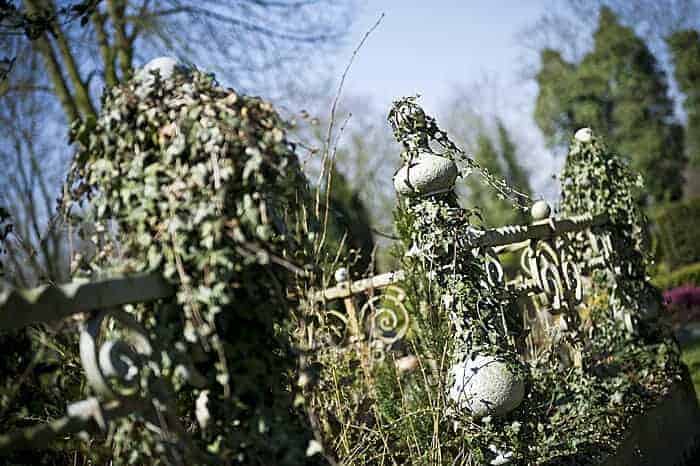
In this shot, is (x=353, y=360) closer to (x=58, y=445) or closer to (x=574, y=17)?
(x=58, y=445)

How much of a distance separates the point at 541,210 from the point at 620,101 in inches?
868

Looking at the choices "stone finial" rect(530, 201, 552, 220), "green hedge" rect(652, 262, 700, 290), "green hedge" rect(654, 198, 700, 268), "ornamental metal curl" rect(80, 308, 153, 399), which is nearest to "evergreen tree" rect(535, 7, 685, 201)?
"green hedge" rect(654, 198, 700, 268)

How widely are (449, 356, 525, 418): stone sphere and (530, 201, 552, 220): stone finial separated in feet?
4.89

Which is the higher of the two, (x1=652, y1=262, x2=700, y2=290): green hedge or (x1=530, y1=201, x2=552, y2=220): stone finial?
(x1=530, y1=201, x2=552, y2=220): stone finial

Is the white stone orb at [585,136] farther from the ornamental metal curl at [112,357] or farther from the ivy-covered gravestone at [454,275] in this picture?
the ornamental metal curl at [112,357]

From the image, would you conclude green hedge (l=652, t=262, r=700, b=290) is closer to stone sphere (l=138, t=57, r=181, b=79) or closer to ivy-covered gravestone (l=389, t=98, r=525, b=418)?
ivy-covered gravestone (l=389, t=98, r=525, b=418)

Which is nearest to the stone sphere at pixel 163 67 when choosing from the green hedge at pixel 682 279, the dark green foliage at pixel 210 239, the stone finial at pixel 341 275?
the dark green foliage at pixel 210 239

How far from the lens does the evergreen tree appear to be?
75.5 ft

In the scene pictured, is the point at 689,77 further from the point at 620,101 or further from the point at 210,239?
the point at 210,239

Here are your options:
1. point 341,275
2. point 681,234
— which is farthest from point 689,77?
point 341,275

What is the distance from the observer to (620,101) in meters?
23.9

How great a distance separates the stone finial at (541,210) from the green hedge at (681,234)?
46.0 feet

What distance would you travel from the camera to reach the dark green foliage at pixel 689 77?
2250cm

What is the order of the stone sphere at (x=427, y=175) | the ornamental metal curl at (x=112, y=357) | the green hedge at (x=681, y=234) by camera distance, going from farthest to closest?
the green hedge at (x=681, y=234)
the stone sphere at (x=427, y=175)
the ornamental metal curl at (x=112, y=357)
